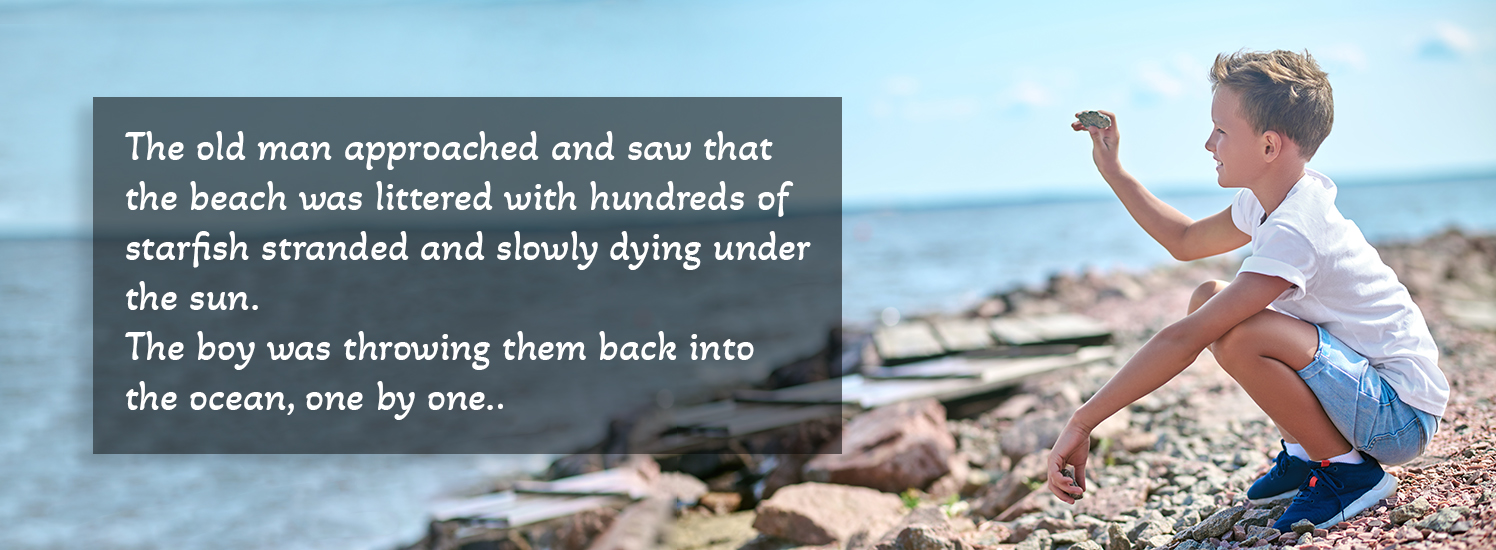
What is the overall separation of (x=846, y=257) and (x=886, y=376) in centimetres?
2215

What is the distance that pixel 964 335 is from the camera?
741 centimetres

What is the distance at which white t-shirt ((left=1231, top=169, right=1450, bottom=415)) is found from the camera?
198cm

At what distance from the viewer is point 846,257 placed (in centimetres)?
2859

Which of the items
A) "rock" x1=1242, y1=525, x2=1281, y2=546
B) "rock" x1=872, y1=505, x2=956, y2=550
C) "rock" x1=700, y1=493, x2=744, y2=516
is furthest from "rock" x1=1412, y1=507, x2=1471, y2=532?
"rock" x1=700, y1=493, x2=744, y2=516

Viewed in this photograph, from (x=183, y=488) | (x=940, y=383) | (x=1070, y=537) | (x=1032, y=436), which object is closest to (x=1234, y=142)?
(x=1070, y=537)

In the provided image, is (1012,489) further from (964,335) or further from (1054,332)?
(964,335)

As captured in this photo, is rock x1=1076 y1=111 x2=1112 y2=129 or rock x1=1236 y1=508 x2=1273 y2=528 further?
rock x1=1076 y1=111 x2=1112 y2=129

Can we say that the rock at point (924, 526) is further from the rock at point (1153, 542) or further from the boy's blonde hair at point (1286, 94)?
the boy's blonde hair at point (1286, 94)

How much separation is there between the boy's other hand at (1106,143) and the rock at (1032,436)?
6.64 ft

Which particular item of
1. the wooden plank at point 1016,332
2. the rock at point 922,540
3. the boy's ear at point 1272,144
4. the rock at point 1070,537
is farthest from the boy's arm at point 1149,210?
the wooden plank at point 1016,332

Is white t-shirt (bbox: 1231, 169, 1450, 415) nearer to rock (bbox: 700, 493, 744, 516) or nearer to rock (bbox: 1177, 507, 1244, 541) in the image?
rock (bbox: 1177, 507, 1244, 541)

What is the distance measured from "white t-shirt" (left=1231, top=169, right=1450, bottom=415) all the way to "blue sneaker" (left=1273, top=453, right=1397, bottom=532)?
20 centimetres

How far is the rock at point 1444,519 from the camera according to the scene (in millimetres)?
1965

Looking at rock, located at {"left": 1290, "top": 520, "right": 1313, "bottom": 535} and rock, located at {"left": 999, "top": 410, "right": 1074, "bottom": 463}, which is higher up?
rock, located at {"left": 1290, "top": 520, "right": 1313, "bottom": 535}
